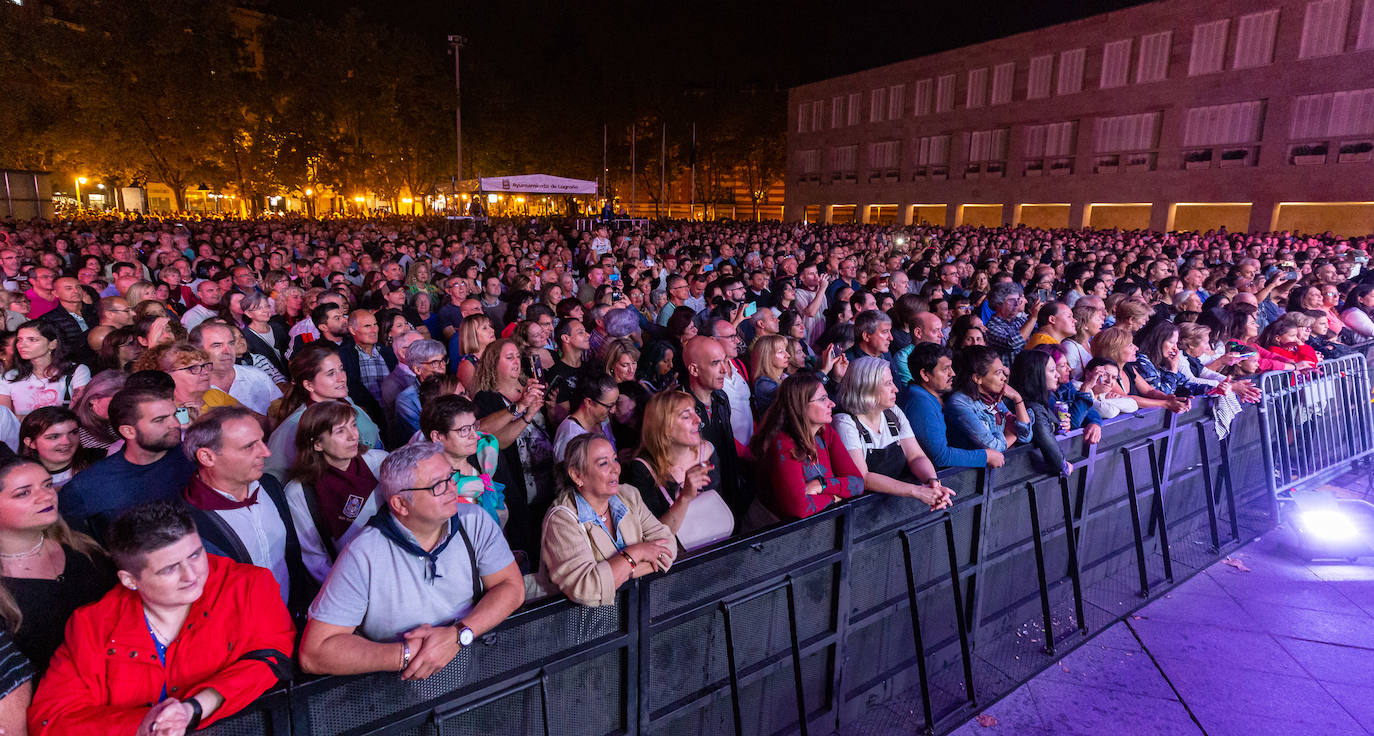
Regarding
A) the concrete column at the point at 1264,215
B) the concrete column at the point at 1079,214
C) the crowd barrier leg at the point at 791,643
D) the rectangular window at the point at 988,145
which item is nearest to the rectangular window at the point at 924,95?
the rectangular window at the point at 988,145

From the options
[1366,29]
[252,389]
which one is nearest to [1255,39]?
[1366,29]

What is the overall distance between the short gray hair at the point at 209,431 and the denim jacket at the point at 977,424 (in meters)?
3.79

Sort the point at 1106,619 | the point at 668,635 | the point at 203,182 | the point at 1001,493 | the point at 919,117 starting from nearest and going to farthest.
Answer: the point at 668,635
the point at 1001,493
the point at 1106,619
the point at 203,182
the point at 919,117

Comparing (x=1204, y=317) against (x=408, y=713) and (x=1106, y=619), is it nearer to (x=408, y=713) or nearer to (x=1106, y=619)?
(x=1106, y=619)

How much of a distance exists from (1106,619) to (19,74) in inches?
1515

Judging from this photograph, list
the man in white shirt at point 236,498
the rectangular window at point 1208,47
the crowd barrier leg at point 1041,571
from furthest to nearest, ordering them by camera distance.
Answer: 1. the rectangular window at point 1208,47
2. the crowd barrier leg at point 1041,571
3. the man in white shirt at point 236,498

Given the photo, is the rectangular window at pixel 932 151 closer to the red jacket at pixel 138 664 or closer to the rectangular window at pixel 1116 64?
the rectangular window at pixel 1116 64

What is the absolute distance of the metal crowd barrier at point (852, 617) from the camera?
269cm

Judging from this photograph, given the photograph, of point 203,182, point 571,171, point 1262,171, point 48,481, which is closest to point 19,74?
point 203,182

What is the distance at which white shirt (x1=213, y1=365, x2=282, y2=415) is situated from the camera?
16.0 ft

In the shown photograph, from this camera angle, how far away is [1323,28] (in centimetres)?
2820

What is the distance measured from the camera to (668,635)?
316 cm

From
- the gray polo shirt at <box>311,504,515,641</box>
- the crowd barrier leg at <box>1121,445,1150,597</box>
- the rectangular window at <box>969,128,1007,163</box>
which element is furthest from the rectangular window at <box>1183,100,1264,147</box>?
the gray polo shirt at <box>311,504,515,641</box>

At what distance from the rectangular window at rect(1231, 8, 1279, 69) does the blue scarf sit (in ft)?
131
